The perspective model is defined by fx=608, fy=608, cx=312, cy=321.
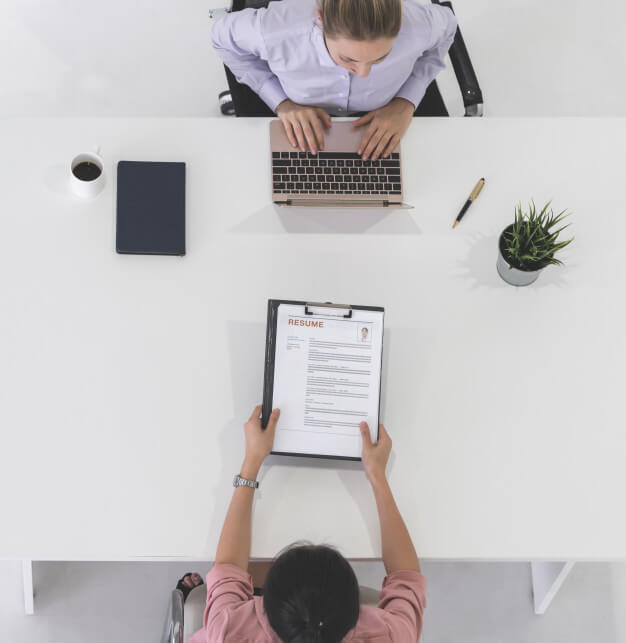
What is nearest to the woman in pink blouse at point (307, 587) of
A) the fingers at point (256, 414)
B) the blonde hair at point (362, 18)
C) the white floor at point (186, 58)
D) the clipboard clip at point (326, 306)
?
the fingers at point (256, 414)

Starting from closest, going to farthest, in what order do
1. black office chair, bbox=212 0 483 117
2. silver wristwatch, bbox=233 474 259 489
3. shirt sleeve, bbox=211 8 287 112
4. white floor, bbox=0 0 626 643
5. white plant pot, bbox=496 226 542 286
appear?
silver wristwatch, bbox=233 474 259 489 < white plant pot, bbox=496 226 542 286 < shirt sleeve, bbox=211 8 287 112 < black office chair, bbox=212 0 483 117 < white floor, bbox=0 0 626 643

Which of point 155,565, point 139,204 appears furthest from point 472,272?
point 155,565

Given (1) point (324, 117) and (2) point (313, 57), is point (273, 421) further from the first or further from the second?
(2) point (313, 57)

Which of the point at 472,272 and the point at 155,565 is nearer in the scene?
the point at 472,272

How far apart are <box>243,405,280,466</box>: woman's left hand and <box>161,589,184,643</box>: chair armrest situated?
1.27 ft

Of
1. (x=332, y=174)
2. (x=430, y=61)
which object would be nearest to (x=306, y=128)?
(x=332, y=174)

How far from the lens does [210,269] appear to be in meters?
1.36

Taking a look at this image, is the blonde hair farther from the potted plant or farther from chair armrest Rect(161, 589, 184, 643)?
chair armrest Rect(161, 589, 184, 643)

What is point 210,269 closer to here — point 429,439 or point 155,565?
point 429,439

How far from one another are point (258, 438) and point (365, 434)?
216 mm

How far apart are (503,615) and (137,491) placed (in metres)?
1.28

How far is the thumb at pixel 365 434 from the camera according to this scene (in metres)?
1.23

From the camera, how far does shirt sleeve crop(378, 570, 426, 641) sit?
114cm

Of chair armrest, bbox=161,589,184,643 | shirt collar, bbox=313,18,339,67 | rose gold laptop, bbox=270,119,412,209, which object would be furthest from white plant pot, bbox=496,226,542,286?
chair armrest, bbox=161,589,184,643
